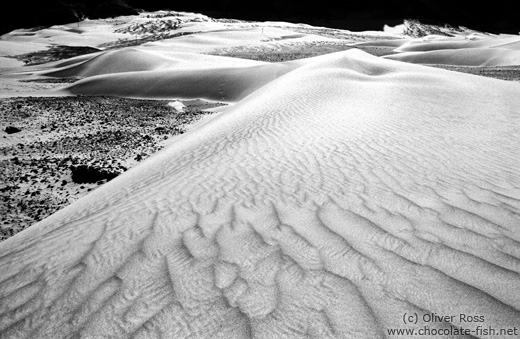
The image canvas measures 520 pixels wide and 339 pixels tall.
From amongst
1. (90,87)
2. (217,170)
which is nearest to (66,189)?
(217,170)

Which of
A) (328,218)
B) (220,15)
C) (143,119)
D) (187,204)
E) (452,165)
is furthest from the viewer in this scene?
(220,15)

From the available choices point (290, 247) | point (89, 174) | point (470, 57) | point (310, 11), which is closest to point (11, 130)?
point (89, 174)

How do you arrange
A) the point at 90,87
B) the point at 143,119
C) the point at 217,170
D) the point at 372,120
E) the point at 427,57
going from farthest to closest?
the point at 427,57
the point at 90,87
the point at 143,119
the point at 372,120
the point at 217,170

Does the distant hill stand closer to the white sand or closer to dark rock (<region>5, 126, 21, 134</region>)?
dark rock (<region>5, 126, 21, 134</region>)

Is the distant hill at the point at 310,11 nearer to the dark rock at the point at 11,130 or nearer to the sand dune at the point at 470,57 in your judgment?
the sand dune at the point at 470,57

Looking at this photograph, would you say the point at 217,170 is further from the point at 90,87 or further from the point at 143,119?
the point at 90,87

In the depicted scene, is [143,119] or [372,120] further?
[143,119]

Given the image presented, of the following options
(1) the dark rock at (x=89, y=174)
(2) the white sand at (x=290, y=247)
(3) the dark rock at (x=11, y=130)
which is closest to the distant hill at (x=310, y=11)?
(3) the dark rock at (x=11, y=130)

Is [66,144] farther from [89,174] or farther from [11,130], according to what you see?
[89,174]

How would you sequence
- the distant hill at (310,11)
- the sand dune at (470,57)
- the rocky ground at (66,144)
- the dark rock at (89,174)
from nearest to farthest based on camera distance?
the rocky ground at (66,144)
the dark rock at (89,174)
the sand dune at (470,57)
the distant hill at (310,11)
